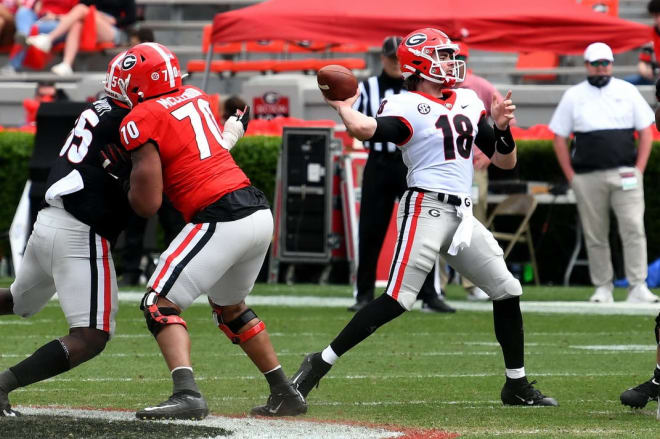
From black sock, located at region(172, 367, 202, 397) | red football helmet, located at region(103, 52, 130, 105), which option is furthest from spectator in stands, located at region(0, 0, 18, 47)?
black sock, located at region(172, 367, 202, 397)

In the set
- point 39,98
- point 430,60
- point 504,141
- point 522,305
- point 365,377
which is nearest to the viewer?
point 430,60

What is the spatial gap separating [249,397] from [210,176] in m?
1.28

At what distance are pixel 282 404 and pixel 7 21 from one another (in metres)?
14.8

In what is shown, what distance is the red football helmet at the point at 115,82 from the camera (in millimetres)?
5707

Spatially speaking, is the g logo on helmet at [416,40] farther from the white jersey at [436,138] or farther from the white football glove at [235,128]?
the white football glove at [235,128]

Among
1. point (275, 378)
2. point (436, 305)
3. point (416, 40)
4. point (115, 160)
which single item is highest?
point (416, 40)

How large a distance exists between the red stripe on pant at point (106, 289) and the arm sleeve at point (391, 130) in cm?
127

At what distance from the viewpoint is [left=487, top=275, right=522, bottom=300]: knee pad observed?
6340 mm

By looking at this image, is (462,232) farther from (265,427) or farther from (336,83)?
(265,427)

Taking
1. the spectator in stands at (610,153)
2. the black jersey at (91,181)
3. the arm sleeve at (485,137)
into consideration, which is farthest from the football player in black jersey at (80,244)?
the spectator in stands at (610,153)

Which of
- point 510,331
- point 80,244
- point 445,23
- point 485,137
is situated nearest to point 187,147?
point 80,244

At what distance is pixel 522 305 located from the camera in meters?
11.2

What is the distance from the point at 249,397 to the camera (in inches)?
257

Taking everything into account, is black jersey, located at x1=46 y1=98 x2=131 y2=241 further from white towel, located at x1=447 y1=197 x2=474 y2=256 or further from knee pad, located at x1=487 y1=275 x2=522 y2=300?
knee pad, located at x1=487 y1=275 x2=522 y2=300
